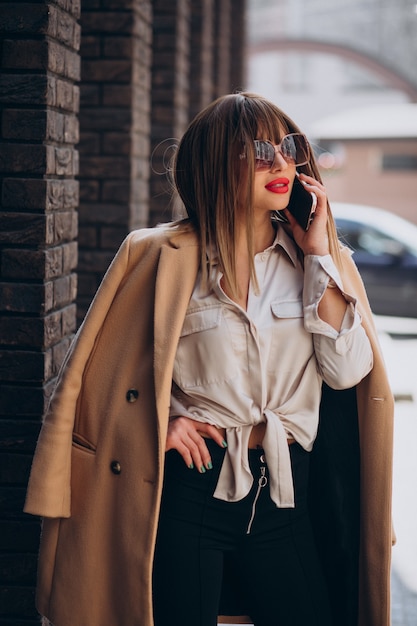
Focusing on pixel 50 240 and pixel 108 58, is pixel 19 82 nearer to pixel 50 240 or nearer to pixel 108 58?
pixel 50 240

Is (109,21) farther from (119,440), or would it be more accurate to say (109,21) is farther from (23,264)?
(119,440)

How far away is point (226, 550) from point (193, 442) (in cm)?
31

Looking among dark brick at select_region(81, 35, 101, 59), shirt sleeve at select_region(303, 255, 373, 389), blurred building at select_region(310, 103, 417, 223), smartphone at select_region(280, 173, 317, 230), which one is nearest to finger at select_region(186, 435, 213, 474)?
shirt sleeve at select_region(303, 255, 373, 389)

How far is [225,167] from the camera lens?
275 centimetres

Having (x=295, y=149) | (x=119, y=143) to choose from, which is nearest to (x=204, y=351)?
(x=295, y=149)

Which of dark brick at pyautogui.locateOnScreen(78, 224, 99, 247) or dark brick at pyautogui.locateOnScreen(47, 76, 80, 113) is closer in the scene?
dark brick at pyautogui.locateOnScreen(47, 76, 80, 113)

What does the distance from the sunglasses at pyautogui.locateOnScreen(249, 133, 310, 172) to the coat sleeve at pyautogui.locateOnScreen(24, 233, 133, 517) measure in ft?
1.54

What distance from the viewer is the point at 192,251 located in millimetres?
2795

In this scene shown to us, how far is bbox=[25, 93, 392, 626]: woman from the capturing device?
2.67 m

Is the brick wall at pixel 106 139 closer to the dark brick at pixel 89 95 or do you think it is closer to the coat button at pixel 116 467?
the dark brick at pixel 89 95

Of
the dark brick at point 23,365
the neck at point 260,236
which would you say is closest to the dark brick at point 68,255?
the dark brick at point 23,365

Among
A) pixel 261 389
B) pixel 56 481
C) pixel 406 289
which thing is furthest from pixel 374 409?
pixel 406 289

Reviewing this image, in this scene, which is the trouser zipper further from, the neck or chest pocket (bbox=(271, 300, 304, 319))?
the neck

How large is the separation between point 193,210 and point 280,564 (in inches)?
37.3
